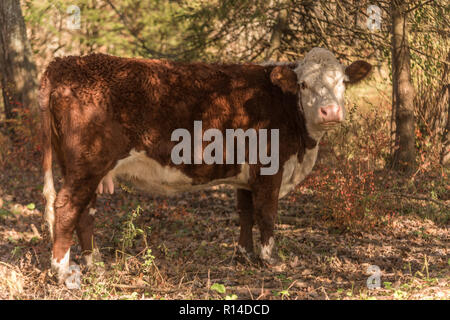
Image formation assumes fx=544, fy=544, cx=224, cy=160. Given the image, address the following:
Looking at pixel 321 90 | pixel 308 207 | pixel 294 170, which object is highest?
pixel 321 90

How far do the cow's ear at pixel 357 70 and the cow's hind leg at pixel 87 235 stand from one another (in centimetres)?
299

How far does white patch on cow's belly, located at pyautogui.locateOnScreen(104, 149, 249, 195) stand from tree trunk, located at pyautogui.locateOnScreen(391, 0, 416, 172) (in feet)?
13.4

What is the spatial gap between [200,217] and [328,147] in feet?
8.04

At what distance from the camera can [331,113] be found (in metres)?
5.22

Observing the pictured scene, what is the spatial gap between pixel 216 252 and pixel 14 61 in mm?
6267

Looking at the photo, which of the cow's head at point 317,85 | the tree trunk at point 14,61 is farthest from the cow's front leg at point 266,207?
the tree trunk at point 14,61

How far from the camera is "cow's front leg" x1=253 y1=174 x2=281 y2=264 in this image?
18.5 ft

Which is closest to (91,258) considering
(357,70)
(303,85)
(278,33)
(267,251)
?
(267,251)

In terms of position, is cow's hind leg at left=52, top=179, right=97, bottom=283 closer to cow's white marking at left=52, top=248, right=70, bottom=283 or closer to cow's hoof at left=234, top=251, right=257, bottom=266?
cow's white marking at left=52, top=248, right=70, bottom=283

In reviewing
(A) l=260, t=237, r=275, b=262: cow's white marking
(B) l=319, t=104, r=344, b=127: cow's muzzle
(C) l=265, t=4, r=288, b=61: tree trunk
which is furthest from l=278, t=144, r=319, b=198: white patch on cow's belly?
(C) l=265, t=4, r=288, b=61: tree trunk

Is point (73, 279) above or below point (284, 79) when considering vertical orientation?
below

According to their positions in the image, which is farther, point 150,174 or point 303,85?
point 303,85

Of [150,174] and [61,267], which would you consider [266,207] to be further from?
[61,267]

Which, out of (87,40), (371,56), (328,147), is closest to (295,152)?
(328,147)
